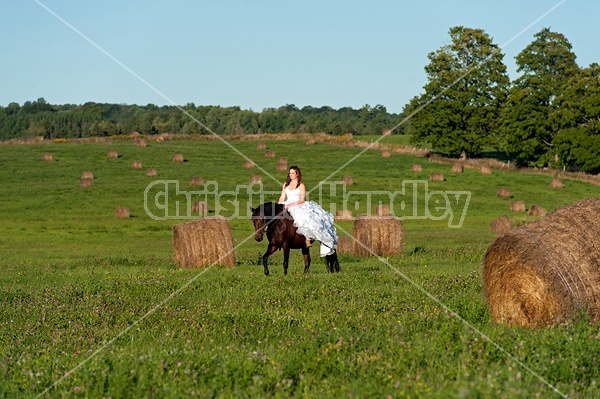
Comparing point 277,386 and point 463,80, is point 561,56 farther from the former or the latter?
point 277,386

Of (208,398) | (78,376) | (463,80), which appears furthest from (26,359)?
(463,80)

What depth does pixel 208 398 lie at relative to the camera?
864cm

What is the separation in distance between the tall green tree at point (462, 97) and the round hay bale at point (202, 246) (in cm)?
6345

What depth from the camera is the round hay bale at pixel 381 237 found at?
2927 cm

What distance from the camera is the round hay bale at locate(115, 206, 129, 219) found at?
4666cm

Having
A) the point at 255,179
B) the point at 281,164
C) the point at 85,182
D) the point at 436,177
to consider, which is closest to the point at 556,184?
the point at 436,177

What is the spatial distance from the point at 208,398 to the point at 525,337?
4.53m

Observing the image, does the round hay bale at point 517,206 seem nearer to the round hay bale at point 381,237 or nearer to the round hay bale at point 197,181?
the round hay bale at point 197,181

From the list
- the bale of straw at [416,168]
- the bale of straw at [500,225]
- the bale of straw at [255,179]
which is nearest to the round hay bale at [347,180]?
the bale of straw at [255,179]

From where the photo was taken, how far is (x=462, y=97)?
89.2 meters

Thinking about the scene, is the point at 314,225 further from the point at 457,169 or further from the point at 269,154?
the point at 269,154

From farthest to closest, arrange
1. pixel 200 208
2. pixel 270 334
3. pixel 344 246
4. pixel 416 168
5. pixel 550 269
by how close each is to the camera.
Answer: pixel 416 168 < pixel 200 208 < pixel 344 246 < pixel 270 334 < pixel 550 269

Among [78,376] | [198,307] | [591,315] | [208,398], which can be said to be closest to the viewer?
[208,398]

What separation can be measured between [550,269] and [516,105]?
76427mm
